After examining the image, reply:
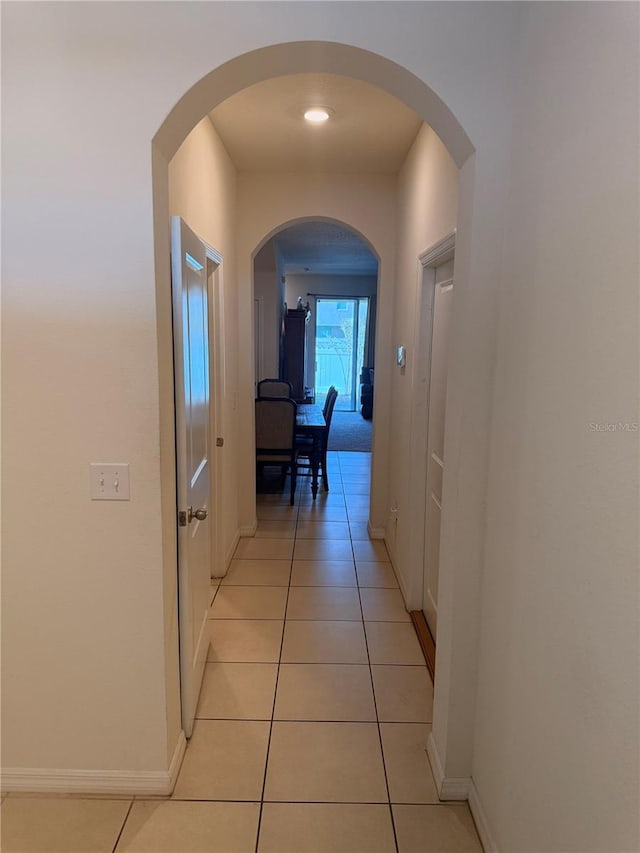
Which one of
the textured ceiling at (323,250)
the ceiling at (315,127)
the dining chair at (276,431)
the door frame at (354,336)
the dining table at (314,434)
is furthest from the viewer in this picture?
the door frame at (354,336)

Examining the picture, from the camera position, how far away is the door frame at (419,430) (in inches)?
115

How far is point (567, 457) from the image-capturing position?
119 centimetres

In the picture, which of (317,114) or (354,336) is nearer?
(317,114)

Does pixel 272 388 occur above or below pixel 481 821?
above

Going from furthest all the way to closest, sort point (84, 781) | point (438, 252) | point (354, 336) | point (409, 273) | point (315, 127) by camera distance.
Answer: point (354, 336) < point (409, 273) < point (315, 127) < point (438, 252) < point (84, 781)

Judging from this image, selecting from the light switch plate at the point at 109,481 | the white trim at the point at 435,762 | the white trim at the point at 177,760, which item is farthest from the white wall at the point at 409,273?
the light switch plate at the point at 109,481

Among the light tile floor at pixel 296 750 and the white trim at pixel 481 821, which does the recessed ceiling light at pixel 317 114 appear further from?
the white trim at pixel 481 821

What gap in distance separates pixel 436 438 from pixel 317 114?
1.80 m

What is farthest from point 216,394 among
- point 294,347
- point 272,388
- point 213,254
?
point 294,347

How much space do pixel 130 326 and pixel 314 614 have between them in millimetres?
2058

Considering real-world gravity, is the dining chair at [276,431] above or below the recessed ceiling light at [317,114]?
below

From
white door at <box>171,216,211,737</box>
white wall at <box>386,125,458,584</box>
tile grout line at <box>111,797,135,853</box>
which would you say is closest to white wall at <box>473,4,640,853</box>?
white wall at <box>386,125,458,584</box>

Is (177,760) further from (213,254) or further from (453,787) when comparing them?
(213,254)

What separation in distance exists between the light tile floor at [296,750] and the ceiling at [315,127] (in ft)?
8.78
